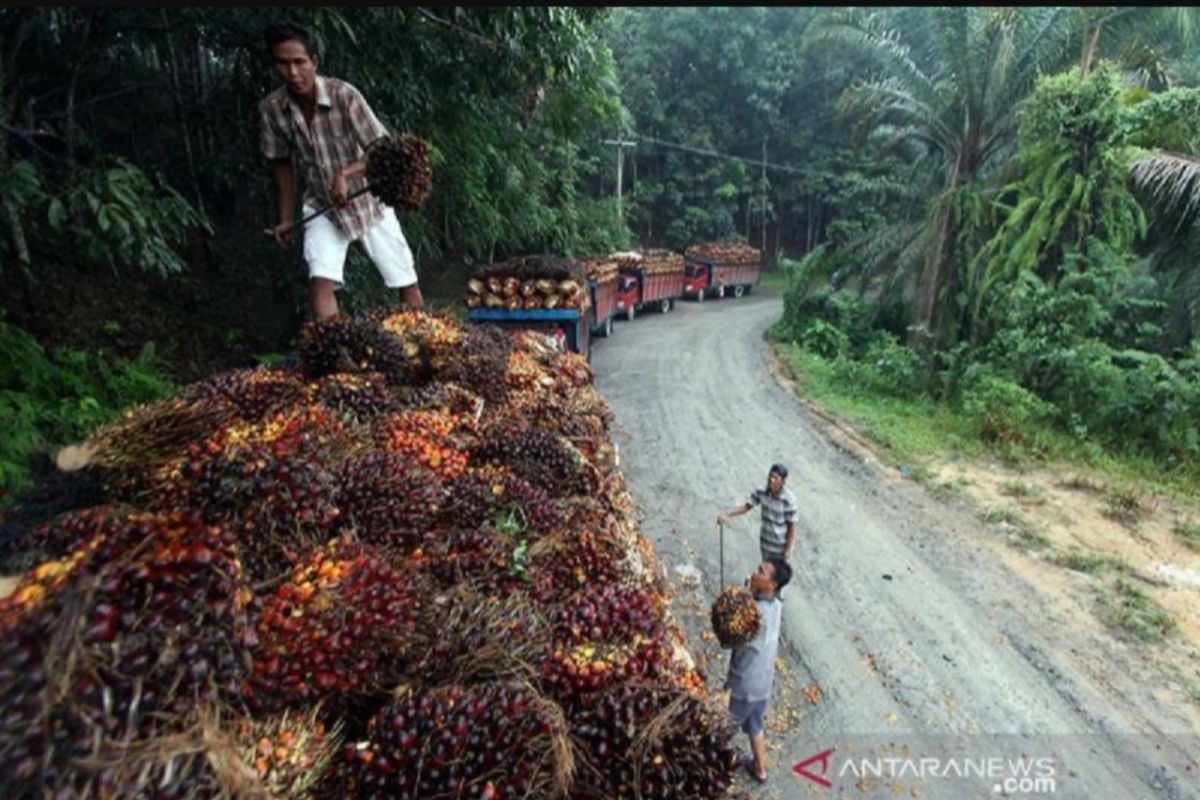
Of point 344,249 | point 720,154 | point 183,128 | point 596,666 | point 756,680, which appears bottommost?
point 756,680

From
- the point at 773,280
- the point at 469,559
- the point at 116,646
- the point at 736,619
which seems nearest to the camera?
the point at 116,646

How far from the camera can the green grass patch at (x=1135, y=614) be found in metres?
5.29

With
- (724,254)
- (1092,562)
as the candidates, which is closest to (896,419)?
(1092,562)

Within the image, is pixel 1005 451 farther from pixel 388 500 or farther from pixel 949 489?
pixel 388 500

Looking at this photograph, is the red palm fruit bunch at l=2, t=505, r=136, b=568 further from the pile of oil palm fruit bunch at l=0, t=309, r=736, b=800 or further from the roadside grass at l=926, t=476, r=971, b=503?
the roadside grass at l=926, t=476, r=971, b=503

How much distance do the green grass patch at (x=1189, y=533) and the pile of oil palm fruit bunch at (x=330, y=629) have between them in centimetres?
695

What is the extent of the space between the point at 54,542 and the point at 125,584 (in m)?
0.46

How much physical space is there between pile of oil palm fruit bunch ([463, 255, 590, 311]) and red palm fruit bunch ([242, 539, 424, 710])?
8.56m

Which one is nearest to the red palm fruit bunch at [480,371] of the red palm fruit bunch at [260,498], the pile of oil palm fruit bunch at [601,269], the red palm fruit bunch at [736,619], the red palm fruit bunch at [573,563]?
the red palm fruit bunch at [573,563]

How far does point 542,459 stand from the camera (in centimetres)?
235

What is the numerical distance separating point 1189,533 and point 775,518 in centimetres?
450

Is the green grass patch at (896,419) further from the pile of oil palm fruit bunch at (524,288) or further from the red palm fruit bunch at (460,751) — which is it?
the red palm fruit bunch at (460,751)

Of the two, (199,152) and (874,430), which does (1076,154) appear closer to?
(874,430)

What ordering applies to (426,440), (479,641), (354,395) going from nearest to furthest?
(479,641) → (426,440) → (354,395)
